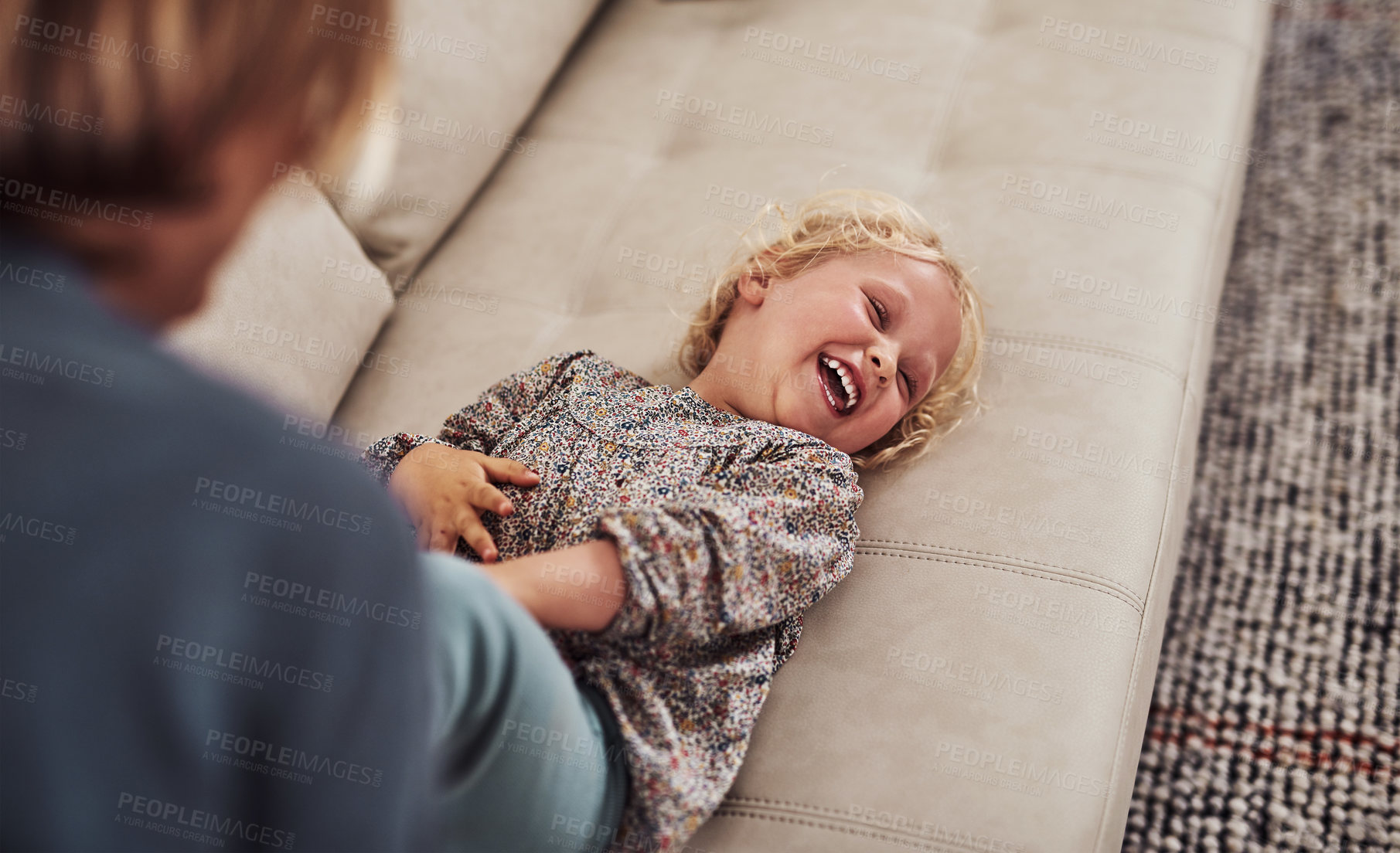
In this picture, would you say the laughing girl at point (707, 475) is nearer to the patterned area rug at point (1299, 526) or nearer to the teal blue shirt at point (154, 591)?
the teal blue shirt at point (154, 591)

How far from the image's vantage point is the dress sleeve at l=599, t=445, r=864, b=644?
86cm

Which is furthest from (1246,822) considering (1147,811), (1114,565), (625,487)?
(625,487)

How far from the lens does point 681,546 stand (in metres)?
0.88

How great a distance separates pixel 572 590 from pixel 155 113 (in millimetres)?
512

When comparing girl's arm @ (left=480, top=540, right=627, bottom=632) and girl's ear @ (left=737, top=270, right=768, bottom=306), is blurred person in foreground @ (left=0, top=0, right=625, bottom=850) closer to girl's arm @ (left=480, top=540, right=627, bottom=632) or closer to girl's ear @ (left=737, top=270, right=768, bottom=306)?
girl's arm @ (left=480, top=540, right=627, bottom=632)

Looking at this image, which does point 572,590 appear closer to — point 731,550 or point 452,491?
point 731,550

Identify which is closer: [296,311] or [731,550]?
[731,550]

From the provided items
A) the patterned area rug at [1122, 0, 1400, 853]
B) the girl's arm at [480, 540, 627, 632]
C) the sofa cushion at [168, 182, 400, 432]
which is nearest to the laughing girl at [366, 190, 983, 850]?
the girl's arm at [480, 540, 627, 632]

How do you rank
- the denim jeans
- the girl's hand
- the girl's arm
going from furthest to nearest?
1. the girl's hand
2. the girl's arm
3. the denim jeans

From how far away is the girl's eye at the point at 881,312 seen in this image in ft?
3.92

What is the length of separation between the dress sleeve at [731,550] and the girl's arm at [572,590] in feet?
0.05

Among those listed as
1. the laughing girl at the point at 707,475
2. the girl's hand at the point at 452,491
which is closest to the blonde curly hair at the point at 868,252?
the laughing girl at the point at 707,475

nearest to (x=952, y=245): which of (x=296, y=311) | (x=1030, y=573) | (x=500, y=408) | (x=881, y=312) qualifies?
(x=881, y=312)

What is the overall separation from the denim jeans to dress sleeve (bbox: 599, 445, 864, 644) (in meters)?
0.12
